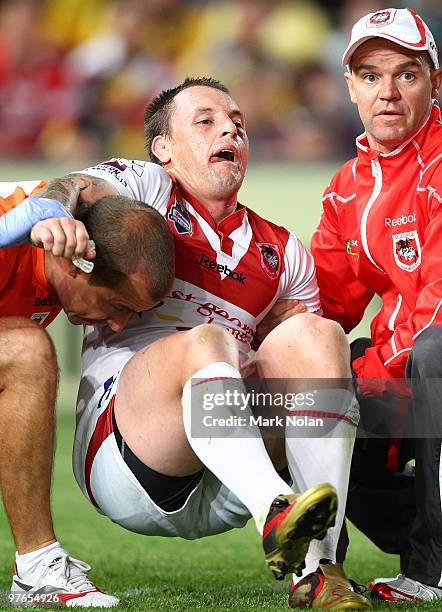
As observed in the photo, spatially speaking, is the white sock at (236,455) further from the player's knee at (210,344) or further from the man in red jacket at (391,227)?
the man in red jacket at (391,227)

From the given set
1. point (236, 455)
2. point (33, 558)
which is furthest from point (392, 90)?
point (33, 558)

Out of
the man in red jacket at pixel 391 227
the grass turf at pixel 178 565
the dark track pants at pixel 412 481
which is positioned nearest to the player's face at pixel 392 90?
the man in red jacket at pixel 391 227

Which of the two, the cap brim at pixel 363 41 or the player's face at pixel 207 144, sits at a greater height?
the cap brim at pixel 363 41

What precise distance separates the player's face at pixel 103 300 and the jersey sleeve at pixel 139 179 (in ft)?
1.07

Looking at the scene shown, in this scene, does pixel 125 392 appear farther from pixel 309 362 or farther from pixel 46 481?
pixel 309 362

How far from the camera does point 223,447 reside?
2543mm

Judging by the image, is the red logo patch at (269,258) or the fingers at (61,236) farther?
the red logo patch at (269,258)

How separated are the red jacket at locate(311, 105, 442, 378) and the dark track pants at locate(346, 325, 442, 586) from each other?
166 mm

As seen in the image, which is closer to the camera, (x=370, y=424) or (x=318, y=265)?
(x=370, y=424)

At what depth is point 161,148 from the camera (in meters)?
3.55

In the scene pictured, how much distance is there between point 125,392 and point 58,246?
0.46 metres

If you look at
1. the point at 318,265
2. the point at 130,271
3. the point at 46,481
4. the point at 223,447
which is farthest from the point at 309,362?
the point at 318,265

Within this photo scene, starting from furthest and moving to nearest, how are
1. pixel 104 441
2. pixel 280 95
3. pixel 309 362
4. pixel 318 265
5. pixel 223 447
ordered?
1. pixel 280 95
2. pixel 318 265
3. pixel 104 441
4. pixel 309 362
5. pixel 223 447

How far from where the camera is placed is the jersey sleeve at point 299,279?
3.39 m
